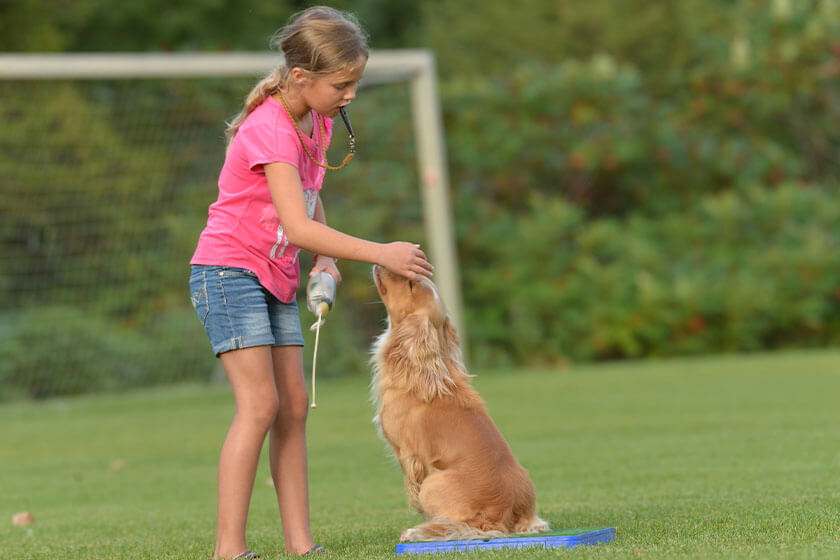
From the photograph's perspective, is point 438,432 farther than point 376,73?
No

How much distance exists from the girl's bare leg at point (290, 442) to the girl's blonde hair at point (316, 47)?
988 mm

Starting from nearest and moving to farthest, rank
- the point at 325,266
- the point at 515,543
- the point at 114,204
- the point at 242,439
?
the point at 515,543 < the point at 242,439 < the point at 325,266 < the point at 114,204

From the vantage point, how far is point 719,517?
4789 millimetres

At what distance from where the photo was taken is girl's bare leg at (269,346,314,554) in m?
4.60

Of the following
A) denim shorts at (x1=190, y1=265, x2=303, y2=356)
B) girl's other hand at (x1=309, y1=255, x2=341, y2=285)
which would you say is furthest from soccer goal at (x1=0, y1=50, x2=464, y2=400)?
denim shorts at (x1=190, y1=265, x2=303, y2=356)

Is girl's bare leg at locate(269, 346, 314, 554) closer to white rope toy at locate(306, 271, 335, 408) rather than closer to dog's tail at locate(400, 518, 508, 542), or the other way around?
white rope toy at locate(306, 271, 335, 408)

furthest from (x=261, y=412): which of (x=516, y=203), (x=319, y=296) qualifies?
(x=516, y=203)

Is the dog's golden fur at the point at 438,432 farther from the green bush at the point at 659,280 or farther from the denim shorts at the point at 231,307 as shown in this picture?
the green bush at the point at 659,280

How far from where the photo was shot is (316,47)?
4.30 meters

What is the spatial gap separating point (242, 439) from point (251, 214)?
816 millimetres

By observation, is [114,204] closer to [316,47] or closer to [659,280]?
[659,280]

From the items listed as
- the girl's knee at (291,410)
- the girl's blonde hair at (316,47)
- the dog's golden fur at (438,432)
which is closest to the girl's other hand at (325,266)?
the dog's golden fur at (438,432)

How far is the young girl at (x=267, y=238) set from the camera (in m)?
4.28

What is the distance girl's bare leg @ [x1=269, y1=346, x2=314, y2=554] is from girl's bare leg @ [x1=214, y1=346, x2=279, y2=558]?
22 centimetres
